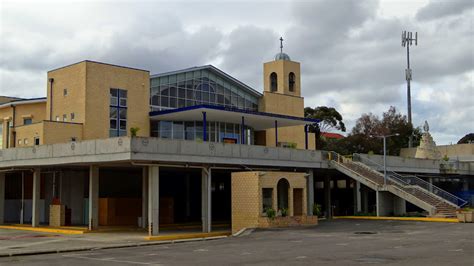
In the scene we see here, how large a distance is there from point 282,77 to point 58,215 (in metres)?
29.6

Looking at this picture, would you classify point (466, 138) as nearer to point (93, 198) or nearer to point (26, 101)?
point (26, 101)

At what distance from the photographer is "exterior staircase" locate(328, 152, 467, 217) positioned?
4112 centimetres

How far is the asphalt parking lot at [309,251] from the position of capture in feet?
63.3

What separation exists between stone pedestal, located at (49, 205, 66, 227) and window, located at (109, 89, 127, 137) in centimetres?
790

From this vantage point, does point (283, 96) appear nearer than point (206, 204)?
No

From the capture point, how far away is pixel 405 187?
43531 millimetres

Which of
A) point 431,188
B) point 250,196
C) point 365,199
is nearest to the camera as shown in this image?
point 250,196

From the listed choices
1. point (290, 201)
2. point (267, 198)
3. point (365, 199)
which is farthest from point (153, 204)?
point (365, 199)

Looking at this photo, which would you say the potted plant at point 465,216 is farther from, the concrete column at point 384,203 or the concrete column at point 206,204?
the concrete column at point 206,204

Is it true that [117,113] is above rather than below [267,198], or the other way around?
above

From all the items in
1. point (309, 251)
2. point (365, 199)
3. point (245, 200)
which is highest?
point (245, 200)

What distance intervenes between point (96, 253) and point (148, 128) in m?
24.7

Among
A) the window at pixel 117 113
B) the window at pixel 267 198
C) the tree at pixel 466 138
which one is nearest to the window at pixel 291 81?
the window at pixel 117 113

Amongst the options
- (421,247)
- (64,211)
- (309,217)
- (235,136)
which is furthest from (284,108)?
(421,247)
